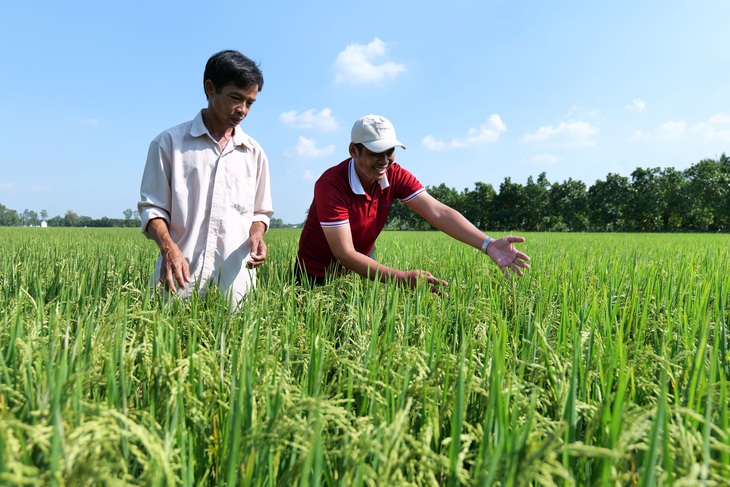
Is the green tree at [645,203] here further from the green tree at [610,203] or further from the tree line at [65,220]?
the tree line at [65,220]

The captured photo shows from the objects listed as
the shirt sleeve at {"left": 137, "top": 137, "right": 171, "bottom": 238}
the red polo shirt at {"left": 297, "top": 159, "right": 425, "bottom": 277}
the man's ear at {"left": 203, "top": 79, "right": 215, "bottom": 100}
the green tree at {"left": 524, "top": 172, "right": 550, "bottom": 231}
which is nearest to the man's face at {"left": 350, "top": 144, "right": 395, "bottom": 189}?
the red polo shirt at {"left": 297, "top": 159, "right": 425, "bottom": 277}

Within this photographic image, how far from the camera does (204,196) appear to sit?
92.1 inches

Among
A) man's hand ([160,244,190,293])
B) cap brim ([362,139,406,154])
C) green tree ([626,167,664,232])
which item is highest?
green tree ([626,167,664,232])

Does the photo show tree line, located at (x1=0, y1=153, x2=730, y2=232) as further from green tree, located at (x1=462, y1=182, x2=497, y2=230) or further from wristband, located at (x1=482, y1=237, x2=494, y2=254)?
wristband, located at (x1=482, y1=237, x2=494, y2=254)

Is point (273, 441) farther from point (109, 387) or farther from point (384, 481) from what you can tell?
point (109, 387)

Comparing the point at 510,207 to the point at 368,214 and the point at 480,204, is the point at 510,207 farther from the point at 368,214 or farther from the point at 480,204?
the point at 368,214

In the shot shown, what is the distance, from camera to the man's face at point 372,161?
2.45 metres

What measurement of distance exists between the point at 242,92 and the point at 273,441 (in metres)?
1.79

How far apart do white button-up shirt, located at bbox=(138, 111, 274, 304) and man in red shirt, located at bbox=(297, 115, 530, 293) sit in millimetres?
402

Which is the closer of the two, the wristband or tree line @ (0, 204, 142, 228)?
the wristband

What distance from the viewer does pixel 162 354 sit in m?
1.03

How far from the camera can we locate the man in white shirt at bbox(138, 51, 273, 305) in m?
2.09

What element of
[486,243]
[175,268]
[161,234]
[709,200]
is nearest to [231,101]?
[161,234]

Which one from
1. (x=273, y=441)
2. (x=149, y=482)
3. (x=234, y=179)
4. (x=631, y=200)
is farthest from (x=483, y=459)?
(x=631, y=200)
